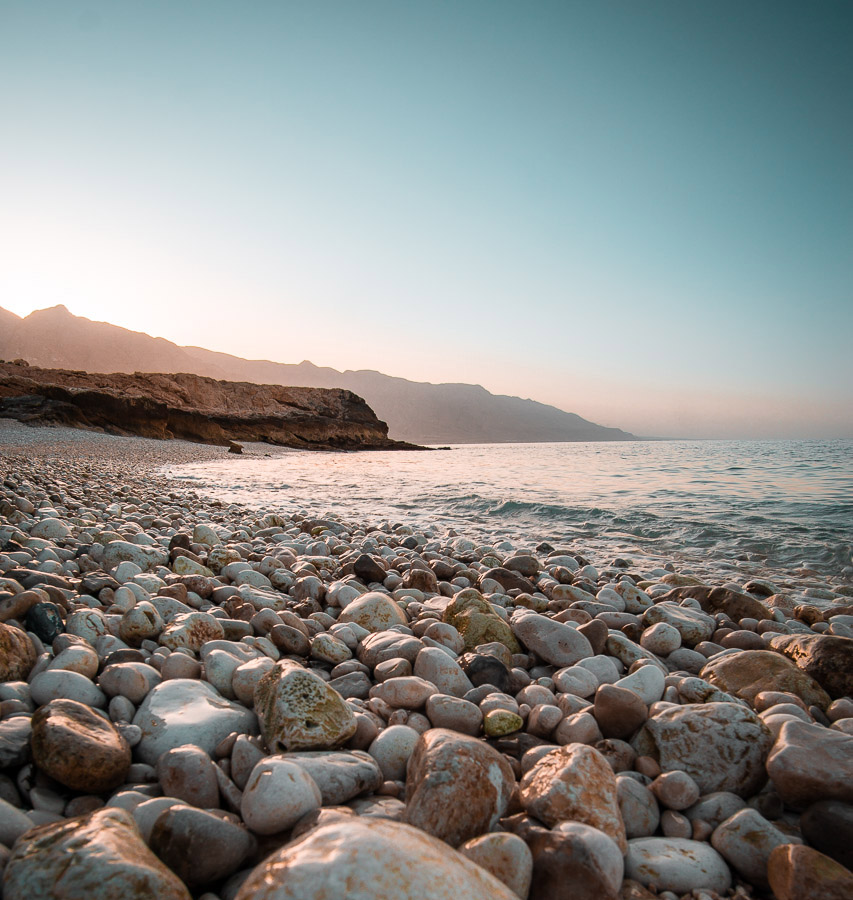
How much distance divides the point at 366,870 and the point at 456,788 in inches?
20.4

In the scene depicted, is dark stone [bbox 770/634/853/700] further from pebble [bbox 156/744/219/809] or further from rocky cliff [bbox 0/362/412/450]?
rocky cliff [bbox 0/362/412/450]

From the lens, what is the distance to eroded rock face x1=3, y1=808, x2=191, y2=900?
2.85ft

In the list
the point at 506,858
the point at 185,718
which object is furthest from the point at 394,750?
the point at 185,718

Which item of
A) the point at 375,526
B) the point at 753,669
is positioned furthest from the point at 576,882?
the point at 375,526

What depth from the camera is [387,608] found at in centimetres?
281

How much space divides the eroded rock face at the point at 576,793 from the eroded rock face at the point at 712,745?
0.35 meters

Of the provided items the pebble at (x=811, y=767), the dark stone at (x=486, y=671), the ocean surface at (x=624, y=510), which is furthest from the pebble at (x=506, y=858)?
the ocean surface at (x=624, y=510)

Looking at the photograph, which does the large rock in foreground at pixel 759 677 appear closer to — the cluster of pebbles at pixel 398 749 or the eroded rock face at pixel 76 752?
the cluster of pebbles at pixel 398 749

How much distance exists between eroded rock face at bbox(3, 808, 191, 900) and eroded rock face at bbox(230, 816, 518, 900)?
198 mm

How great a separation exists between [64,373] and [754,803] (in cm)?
4360

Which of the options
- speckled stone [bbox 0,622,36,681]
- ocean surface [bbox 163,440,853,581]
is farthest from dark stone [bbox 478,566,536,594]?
speckled stone [bbox 0,622,36,681]

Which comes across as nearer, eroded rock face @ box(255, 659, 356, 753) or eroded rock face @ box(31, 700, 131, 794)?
eroded rock face @ box(31, 700, 131, 794)

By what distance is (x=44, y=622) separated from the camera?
6.68 feet

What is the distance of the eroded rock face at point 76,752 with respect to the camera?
50.6 inches
